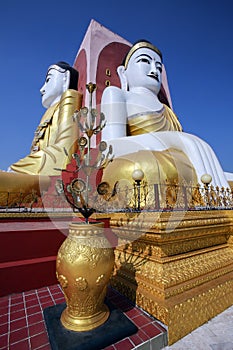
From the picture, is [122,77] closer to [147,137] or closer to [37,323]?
[147,137]

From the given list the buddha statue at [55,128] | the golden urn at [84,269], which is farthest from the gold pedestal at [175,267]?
the buddha statue at [55,128]

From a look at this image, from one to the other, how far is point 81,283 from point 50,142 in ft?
20.5

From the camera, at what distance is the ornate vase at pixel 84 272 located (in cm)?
145

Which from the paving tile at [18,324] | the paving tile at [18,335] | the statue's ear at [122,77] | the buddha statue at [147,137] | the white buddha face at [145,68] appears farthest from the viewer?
the statue's ear at [122,77]

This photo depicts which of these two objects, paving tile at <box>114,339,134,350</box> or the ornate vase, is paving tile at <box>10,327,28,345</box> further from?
paving tile at <box>114,339,134,350</box>

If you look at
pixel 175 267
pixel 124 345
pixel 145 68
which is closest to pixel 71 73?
pixel 145 68

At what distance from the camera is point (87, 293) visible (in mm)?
1485

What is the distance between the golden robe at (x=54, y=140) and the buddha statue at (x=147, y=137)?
1198mm

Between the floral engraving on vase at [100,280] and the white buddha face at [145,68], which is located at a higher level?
the white buddha face at [145,68]

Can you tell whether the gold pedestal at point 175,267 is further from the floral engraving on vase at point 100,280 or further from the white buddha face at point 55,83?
the white buddha face at point 55,83

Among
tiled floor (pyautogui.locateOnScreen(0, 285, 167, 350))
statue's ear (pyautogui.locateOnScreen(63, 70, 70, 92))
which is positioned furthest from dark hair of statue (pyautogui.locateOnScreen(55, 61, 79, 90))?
tiled floor (pyautogui.locateOnScreen(0, 285, 167, 350))

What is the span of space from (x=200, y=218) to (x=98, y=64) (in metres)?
7.94

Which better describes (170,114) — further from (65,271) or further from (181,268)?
(65,271)

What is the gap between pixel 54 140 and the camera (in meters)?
6.80
